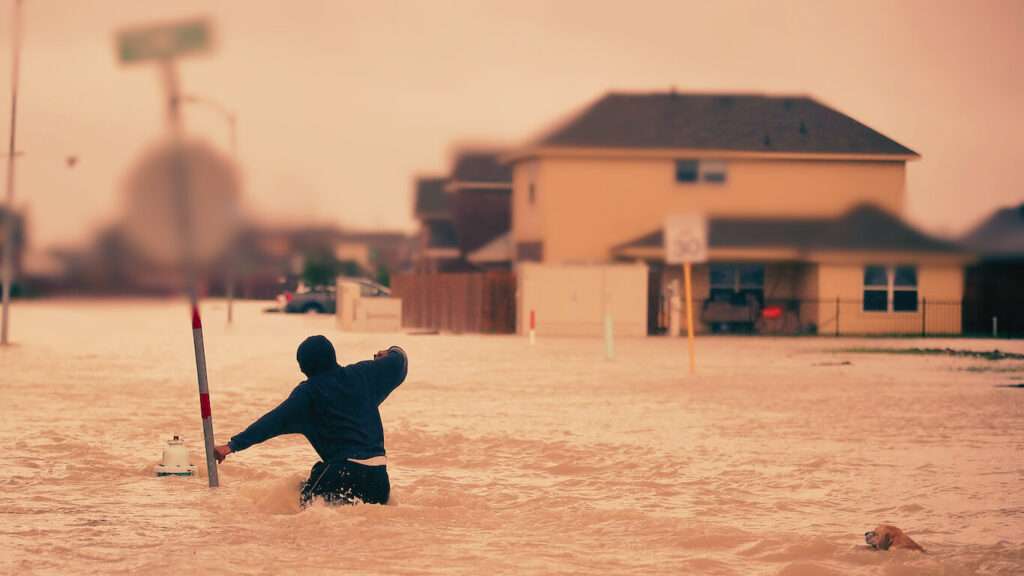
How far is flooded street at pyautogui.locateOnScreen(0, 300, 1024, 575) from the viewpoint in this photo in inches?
400

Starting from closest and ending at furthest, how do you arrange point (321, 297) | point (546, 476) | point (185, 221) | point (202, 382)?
point (185, 221)
point (202, 382)
point (546, 476)
point (321, 297)

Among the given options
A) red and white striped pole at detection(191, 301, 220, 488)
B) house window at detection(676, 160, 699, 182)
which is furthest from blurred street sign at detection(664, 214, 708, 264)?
house window at detection(676, 160, 699, 182)

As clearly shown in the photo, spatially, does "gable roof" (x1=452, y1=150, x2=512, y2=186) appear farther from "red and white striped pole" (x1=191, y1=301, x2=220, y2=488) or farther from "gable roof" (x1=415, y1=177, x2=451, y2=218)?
"red and white striped pole" (x1=191, y1=301, x2=220, y2=488)

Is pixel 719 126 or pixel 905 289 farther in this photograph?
pixel 719 126

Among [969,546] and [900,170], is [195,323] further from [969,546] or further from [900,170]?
[900,170]

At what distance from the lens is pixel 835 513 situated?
12.1 m

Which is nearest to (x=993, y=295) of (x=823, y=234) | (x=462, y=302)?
(x=823, y=234)

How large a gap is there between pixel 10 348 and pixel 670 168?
24217mm

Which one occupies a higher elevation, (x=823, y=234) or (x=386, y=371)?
(x=823, y=234)

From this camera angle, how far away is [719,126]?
54.8m

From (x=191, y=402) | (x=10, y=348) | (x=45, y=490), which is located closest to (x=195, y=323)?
(x=45, y=490)

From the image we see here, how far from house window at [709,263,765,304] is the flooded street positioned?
902 inches

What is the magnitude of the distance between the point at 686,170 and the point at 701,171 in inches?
19.2

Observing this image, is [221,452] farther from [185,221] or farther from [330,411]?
[185,221]
